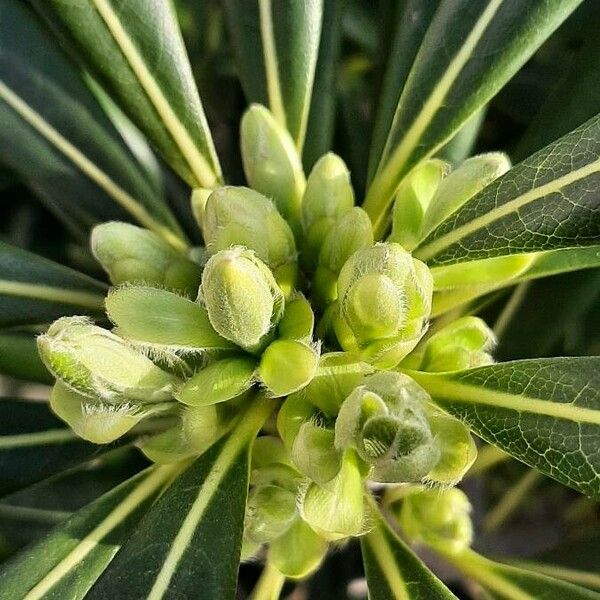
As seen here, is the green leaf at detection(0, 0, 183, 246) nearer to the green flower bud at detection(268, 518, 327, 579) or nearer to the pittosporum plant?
the pittosporum plant

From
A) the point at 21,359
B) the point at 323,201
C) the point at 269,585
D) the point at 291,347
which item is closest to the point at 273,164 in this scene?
the point at 323,201

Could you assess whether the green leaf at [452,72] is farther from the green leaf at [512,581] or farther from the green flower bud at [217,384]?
the green leaf at [512,581]

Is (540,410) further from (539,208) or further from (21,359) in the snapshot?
(21,359)

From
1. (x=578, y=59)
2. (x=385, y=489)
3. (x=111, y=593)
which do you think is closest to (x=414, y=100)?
(x=578, y=59)

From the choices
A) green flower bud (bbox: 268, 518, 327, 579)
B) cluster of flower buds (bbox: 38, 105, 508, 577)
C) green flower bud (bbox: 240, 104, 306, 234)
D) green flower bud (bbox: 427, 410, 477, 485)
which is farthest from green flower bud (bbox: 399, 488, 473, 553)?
green flower bud (bbox: 240, 104, 306, 234)

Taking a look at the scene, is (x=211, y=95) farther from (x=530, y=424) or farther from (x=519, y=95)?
(x=530, y=424)

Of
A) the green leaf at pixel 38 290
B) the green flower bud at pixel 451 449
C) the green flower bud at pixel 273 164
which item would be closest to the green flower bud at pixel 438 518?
the green flower bud at pixel 451 449
